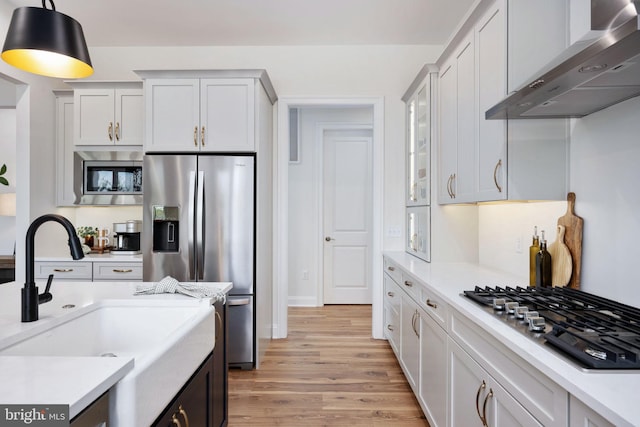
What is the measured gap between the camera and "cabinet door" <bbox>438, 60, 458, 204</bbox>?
2586 millimetres

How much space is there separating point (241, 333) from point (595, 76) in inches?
109

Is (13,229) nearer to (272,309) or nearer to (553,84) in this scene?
(272,309)

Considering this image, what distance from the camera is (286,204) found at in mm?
3676

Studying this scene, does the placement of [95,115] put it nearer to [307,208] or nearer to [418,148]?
[307,208]

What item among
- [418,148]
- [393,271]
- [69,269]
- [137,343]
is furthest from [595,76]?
[69,269]

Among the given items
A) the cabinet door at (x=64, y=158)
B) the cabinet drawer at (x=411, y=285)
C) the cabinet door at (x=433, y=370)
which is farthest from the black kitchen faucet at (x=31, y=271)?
the cabinet door at (x=64, y=158)

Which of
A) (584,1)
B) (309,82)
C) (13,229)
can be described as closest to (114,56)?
(309,82)

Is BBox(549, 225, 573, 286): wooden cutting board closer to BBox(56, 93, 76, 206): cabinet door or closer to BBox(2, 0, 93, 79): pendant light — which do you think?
BBox(2, 0, 93, 79): pendant light

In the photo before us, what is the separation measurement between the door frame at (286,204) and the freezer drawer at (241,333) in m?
0.69

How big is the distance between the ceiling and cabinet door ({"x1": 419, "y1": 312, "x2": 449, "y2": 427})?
2.51 metres

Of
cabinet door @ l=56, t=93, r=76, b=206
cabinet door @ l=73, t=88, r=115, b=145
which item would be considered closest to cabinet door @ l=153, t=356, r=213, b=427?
cabinet door @ l=73, t=88, r=115, b=145

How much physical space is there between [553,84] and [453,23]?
2.42 m

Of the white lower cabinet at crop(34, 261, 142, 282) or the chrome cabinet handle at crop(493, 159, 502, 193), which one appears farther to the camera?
the white lower cabinet at crop(34, 261, 142, 282)

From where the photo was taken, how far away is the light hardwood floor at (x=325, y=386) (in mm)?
2287
